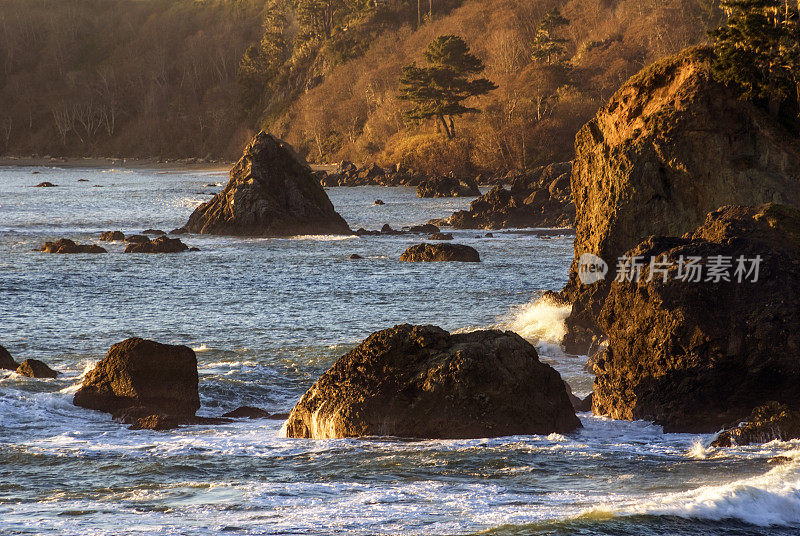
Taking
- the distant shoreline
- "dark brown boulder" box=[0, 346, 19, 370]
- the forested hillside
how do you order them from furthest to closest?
the distant shoreline, the forested hillside, "dark brown boulder" box=[0, 346, 19, 370]

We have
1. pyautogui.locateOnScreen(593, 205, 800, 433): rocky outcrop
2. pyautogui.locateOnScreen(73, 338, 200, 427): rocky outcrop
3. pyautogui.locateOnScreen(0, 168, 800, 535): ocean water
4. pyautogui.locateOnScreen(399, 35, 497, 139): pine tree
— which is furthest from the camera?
pyautogui.locateOnScreen(399, 35, 497, 139): pine tree

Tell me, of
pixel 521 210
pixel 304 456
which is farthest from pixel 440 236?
pixel 304 456

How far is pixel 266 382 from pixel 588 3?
123 m

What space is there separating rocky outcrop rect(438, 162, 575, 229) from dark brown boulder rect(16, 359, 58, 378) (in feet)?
124

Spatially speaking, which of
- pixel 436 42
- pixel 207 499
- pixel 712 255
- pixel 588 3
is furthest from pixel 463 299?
pixel 588 3

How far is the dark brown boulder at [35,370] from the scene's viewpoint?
1814cm

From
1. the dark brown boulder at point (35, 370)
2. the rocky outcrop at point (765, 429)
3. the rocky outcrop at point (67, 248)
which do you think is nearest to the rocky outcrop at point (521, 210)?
the rocky outcrop at point (67, 248)

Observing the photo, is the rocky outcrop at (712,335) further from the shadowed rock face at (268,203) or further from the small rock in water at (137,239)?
the shadowed rock face at (268,203)

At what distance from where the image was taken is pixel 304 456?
1287cm

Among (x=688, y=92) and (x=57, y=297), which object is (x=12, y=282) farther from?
(x=688, y=92)

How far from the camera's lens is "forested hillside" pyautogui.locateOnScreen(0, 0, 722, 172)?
4060 inches

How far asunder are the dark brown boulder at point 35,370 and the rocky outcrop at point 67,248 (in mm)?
25402

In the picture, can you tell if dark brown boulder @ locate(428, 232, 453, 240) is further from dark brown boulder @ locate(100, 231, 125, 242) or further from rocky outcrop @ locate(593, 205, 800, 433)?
rocky outcrop @ locate(593, 205, 800, 433)

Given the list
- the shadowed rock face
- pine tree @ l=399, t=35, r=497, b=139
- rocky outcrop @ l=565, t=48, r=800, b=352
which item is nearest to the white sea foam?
Result: rocky outcrop @ l=565, t=48, r=800, b=352
